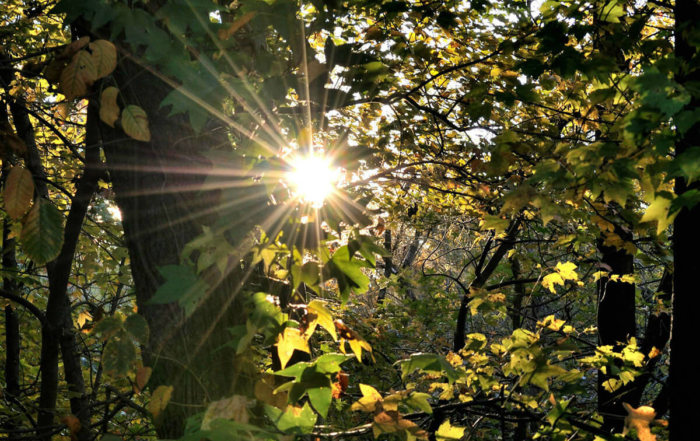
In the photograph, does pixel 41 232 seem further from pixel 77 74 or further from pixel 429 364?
pixel 429 364

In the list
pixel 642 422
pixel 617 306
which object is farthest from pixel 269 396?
pixel 617 306

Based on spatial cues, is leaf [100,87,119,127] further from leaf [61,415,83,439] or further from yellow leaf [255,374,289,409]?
leaf [61,415,83,439]

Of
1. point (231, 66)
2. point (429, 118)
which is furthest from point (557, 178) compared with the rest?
point (429, 118)

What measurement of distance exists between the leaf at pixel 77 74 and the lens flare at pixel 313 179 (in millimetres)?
691

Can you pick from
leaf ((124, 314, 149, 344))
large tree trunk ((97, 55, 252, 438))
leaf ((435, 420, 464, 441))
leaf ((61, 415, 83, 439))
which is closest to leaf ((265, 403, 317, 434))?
large tree trunk ((97, 55, 252, 438))

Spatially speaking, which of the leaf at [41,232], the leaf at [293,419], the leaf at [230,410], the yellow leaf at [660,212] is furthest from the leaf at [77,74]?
the yellow leaf at [660,212]

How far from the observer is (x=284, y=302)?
5.93 feet

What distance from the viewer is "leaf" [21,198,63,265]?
5.75 ft

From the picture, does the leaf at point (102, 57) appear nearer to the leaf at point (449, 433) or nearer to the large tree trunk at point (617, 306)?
the leaf at point (449, 433)

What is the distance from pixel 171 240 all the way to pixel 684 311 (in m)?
2.56

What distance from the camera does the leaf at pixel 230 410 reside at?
149cm

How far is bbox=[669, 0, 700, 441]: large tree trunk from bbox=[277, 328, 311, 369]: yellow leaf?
2.09 meters

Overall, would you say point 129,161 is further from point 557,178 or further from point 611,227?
point 611,227

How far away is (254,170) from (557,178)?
1.15 metres
